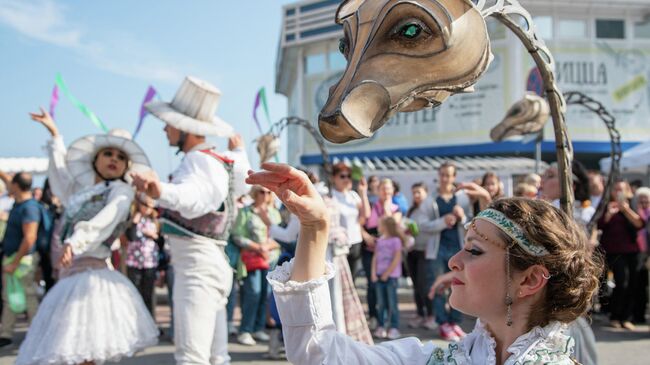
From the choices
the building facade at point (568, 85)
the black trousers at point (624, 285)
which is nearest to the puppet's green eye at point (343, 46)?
the black trousers at point (624, 285)

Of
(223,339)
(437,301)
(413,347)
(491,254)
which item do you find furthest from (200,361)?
(437,301)

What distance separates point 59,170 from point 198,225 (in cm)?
155

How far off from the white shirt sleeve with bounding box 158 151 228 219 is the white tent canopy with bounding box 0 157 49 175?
8220 mm

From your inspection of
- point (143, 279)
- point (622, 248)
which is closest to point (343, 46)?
point (143, 279)

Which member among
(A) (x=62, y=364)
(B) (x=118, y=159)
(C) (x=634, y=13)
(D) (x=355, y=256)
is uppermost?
(C) (x=634, y=13)

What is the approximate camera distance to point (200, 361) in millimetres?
3555

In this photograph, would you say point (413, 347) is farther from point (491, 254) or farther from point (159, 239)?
point (159, 239)

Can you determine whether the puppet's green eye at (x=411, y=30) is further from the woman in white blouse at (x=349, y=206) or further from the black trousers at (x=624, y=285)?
the black trousers at (x=624, y=285)

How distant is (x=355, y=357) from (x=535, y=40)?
1.25 m

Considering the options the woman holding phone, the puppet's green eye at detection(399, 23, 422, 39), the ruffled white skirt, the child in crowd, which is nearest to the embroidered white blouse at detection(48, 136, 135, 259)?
the ruffled white skirt

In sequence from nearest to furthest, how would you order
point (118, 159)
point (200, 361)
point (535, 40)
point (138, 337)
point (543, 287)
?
point (543, 287) → point (535, 40) → point (200, 361) → point (138, 337) → point (118, 159)

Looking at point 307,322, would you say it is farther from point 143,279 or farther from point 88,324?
point 143,279

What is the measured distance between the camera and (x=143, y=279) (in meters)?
6.44

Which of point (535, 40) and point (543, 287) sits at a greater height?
point (535, 40)
